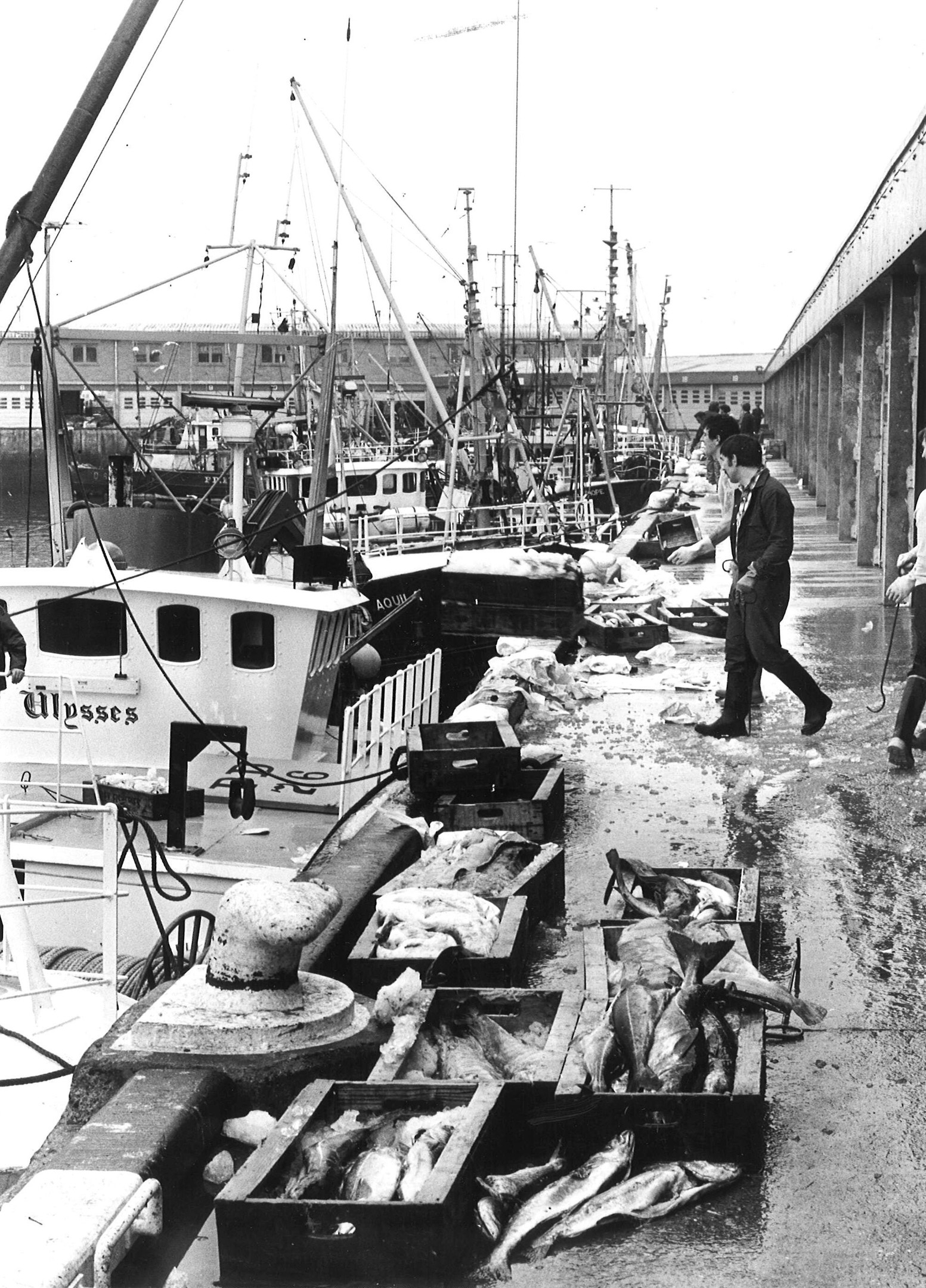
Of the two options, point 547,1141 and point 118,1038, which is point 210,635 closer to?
point 118,1038

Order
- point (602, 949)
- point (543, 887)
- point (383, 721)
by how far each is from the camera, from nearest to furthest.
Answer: point (602, 949) < point (543, 887) < point (383, 721)

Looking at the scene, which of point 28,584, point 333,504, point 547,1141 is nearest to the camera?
point 547,1141

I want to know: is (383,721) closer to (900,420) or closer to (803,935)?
(803,935)

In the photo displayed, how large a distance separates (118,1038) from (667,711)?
20.1 feet

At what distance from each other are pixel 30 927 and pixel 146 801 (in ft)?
14.7

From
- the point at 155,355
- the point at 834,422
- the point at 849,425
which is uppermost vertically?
the point at 155,355

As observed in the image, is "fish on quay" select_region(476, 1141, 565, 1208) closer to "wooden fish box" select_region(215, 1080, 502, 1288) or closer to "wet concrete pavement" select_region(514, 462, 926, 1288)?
"wooden fish box" select_region(215, 1080, 502, 1288)

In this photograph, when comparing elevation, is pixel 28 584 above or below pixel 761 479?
below

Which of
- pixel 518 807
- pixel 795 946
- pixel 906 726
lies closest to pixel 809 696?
pixel 906 726

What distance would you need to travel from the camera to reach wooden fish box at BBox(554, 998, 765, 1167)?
398 cm

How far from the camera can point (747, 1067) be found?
416cm

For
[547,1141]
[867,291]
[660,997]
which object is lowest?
[547,1141]

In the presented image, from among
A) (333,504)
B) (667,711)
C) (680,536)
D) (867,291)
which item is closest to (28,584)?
(667,711)

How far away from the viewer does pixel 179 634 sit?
41.2 ft
